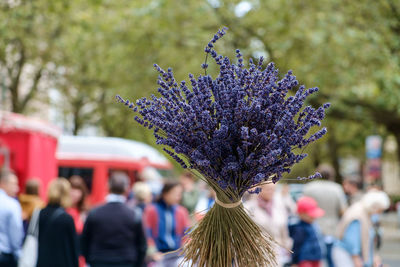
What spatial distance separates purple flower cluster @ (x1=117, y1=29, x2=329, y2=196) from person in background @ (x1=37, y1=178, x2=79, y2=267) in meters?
3.55

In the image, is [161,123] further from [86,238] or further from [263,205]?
[263,205]

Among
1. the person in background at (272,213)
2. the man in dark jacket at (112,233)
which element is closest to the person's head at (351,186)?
the person in background at (272,213)

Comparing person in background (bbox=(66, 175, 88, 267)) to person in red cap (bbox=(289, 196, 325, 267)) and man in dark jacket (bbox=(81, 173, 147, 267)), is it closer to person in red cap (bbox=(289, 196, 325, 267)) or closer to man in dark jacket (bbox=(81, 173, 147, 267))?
man in dark jacket (bbox=(81, 173, 147, 267))

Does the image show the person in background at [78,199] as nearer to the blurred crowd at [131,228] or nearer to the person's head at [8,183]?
the blurred crowd at [131,228]

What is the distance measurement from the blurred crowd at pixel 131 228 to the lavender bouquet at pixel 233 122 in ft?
7.88

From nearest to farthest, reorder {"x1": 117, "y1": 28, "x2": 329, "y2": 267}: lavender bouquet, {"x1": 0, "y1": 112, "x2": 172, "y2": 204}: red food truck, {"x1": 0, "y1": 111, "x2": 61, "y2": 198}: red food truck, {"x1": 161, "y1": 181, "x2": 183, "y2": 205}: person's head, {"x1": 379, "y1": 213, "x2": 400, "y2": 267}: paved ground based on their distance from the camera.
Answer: {"x1": 117, "y1": 28, "x2": 329, "y2": 267}: lavender bouquet
{"x1": 161, "y1": 181, "x2": 183, "y2": 205}: person's head
{"x1": 0, "y1": 111, "x2": 61, "y2": 198}: red food truck
{"x1": 0, "y1": 112, "x2": 172, "y2": 204}: red food truck
{"x1": 379, "y1": 213, "x2": 400, "y2": 267}: paved ground

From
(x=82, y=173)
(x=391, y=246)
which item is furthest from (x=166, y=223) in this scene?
Result: (x=391, y=246)

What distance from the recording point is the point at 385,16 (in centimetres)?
966

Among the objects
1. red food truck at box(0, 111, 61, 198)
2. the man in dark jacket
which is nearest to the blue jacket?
the man in dark jacket

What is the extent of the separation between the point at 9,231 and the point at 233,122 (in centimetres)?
446

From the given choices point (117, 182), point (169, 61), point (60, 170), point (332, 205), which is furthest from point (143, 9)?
point (117, 182)

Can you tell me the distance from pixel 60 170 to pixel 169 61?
445 cm

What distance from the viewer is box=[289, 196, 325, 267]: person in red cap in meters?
7.35

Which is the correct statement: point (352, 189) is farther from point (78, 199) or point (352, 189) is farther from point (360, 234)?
point (78, 199)
